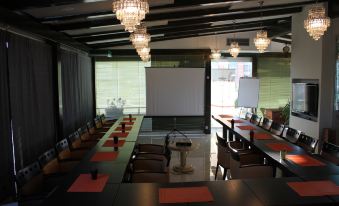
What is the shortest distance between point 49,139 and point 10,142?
157 centimetres

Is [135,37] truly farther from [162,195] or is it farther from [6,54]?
[162,195]

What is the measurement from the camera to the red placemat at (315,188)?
8.76 ft

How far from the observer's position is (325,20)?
4.50m

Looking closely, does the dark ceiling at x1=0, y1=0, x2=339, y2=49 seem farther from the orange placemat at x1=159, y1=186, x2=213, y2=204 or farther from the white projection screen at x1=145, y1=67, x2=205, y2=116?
the orange placemat at x1=159, y1=186, x2=213, y2=204

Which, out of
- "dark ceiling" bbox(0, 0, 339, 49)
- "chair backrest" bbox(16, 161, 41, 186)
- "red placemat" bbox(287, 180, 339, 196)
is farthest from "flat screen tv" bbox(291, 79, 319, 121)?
"chair backrest" bbox(16, 161, 41, 186)

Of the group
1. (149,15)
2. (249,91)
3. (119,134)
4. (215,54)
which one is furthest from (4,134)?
(249,91)

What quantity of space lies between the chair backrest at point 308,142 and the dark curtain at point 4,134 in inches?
179

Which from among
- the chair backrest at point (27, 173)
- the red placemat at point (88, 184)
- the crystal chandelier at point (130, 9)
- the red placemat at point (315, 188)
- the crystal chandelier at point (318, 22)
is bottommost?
the chair backrest at point (27, 173)

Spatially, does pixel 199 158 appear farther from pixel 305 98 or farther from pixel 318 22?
pixel 318 22

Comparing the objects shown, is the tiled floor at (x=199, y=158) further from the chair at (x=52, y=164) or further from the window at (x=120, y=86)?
the chair at (x=52, y=164)

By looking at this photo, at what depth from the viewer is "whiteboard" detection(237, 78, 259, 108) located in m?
10.2

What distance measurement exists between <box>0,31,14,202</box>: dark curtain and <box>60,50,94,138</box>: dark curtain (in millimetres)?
2321

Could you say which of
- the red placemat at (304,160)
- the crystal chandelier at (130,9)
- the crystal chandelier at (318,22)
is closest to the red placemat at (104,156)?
the crystal chandelier at (130,9)

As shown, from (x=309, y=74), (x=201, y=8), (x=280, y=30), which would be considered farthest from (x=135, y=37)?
(x=280, y=30)
